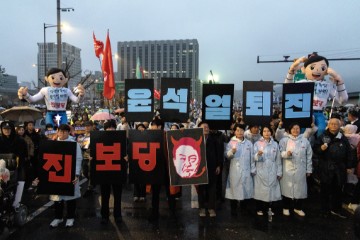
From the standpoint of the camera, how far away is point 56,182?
5305 millimetres

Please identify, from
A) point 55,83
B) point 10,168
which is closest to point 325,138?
point 10,168

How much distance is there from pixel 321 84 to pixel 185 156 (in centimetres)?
458

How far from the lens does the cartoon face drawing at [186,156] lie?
5465mm

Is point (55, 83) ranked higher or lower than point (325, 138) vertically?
higher

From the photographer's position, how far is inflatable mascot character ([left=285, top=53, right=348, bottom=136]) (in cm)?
786

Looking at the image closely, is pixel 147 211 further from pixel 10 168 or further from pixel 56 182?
pixel 10 168

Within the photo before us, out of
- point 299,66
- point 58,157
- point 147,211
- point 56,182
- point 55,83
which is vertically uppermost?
point 299,66

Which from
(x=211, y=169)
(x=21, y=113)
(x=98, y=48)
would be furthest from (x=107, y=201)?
(x=21, y=113)

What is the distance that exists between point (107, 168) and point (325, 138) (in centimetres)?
406

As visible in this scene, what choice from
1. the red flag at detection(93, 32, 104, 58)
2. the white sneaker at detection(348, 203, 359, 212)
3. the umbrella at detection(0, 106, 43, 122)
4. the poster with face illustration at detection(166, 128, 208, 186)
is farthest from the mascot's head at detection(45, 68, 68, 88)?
the white sneaker at detection(348, 203, 359, 212)

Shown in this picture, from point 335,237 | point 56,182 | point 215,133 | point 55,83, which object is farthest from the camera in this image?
point 55,83

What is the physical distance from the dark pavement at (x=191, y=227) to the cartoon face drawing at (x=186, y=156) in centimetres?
96

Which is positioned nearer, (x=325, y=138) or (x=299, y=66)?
(x=325, y=138)

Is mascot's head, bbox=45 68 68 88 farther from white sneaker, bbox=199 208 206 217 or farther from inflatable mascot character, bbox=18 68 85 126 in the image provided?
white sneaker, bbox=199 208 206 217
